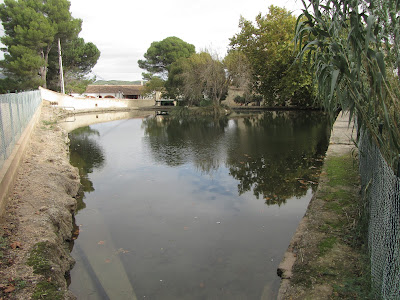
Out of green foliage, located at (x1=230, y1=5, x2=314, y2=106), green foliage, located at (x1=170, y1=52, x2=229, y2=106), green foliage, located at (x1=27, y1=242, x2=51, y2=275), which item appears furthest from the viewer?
green foliage, located at (x1=170, y1=52, x2=229, y2=106)

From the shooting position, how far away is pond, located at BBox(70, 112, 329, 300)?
15.4 feet

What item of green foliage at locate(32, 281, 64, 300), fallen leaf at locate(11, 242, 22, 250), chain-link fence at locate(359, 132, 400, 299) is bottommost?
green foliage at locate(32, 281, 64, 300)

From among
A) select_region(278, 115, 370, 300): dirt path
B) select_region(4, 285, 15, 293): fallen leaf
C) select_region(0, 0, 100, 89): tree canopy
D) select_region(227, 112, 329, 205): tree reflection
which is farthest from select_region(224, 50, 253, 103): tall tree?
select_region(4, 285, 15, 293): fallen leaf

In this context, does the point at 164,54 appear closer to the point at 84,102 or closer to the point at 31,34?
the point at 84,102

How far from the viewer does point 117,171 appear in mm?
11133

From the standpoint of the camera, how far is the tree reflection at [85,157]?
9633 millimetres

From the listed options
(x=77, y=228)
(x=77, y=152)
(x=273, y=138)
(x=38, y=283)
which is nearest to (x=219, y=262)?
(x=38, y=283)

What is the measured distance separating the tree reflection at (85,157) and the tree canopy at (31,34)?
782 inches

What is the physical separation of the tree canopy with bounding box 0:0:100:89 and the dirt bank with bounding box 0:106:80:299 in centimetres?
3080

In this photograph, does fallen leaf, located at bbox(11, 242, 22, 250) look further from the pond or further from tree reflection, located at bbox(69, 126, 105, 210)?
tree reflection, located at bbox(69, 126, 105, 210)

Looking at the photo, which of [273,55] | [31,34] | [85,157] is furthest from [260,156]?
[31,34]

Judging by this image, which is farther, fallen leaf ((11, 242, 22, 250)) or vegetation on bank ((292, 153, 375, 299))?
fallen leaf ((11, 242, 22, 250))

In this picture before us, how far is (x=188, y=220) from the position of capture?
6.87 meters

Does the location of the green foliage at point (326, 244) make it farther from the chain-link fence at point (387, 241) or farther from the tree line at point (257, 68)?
the tree line at point (257, 68)
